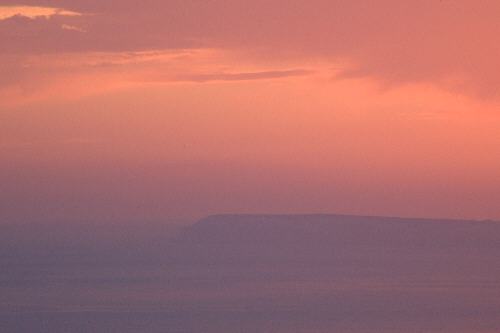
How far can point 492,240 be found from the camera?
43.5 metres

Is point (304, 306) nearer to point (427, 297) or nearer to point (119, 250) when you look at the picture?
point (427, 297)

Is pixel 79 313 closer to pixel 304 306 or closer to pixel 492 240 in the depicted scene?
pixel 304 306

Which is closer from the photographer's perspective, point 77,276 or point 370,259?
point 77,276

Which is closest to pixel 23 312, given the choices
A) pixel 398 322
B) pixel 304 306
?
pixel 304 306

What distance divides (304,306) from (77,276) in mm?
12173

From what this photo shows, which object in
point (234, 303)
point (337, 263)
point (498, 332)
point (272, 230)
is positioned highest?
point (272, 230)

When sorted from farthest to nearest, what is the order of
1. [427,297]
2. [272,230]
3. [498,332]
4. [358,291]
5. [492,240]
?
[272,230] < [492,240] < [358,291] < [427,297] < [498,332]

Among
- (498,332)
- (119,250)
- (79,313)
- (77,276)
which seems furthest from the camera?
(119,250)

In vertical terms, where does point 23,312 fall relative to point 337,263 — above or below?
below

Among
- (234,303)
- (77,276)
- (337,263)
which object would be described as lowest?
(234,303)

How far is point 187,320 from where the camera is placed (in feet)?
66.5

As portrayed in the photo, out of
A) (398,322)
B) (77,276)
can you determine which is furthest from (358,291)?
(77,276)

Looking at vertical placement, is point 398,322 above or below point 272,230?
below

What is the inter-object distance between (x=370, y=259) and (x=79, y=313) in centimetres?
1953
